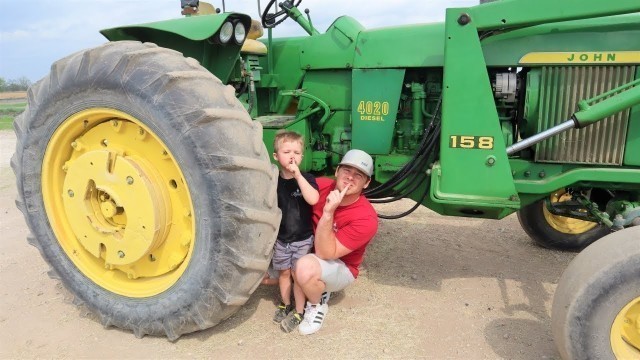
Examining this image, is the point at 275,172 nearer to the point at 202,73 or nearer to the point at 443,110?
the point at 202,73

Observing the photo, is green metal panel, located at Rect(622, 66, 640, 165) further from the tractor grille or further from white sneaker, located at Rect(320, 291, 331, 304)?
white sneaker, located at Rect(320, 291, 331, 304)

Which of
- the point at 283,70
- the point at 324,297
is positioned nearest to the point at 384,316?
the point at 324,297

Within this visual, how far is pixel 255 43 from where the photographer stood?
3443 millimetres

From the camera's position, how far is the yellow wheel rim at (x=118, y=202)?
250 centimetres

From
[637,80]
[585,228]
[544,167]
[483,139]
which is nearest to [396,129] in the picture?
[483,139]

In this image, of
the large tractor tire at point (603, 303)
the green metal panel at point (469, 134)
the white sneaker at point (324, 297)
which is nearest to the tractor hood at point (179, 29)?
the green metal panel at point (469, 134)

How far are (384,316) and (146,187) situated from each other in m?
1.47

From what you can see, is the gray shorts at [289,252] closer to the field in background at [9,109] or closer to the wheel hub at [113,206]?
the wheel hub at [113,206]

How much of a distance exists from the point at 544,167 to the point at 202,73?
1.87 m

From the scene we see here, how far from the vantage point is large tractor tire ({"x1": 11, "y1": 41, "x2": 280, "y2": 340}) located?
225cm

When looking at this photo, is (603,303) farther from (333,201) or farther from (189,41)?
(189,41)

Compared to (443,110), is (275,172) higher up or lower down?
lower down

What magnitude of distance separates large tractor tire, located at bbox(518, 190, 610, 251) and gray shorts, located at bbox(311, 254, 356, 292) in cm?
184

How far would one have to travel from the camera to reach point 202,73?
7.73 feet
